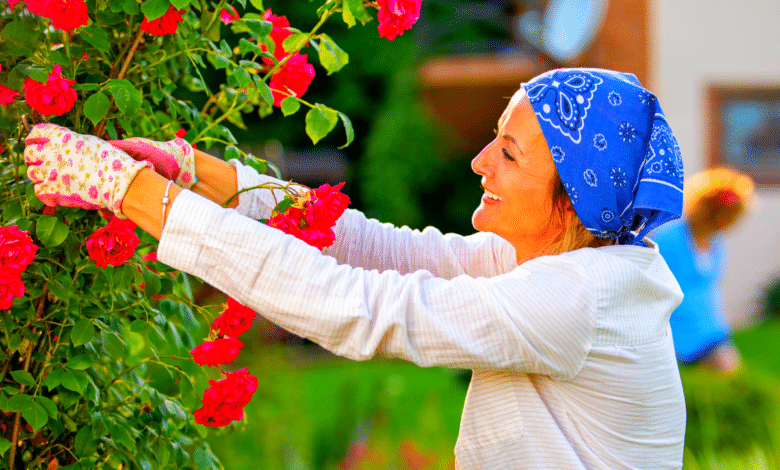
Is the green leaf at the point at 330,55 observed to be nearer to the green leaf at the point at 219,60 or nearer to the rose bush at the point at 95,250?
the rose bush at the point at 95,250

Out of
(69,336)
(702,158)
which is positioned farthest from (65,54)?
(702,158)

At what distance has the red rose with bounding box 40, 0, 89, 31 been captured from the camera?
1136 millimetres

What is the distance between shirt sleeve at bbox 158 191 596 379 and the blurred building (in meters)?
6.76

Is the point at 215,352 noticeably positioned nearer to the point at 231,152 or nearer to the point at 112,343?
the point at 112,343

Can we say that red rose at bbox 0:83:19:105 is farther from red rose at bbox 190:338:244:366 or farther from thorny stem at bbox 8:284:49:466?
red rose at bbox 190:338:244:366

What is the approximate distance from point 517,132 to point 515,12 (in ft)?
26.6

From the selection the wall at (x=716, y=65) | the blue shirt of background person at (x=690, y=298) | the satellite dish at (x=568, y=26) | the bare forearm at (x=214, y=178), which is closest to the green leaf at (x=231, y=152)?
the bare forearm at (x=214, y=178)

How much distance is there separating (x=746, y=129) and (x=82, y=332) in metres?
8.15

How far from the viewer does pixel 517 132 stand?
1473 millimetres

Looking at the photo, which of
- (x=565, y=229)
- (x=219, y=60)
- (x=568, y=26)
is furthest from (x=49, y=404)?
(x=568, y=26)

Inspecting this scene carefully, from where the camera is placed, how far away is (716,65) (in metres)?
7.96

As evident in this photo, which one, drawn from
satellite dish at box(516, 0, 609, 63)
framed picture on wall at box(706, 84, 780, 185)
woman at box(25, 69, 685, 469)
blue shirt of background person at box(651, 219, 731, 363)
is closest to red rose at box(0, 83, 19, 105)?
woman at box(25, 69, 685, 469)

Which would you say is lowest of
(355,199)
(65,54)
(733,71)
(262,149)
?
(355,199)

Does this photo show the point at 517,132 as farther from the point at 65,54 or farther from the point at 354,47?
the point at 354,47
